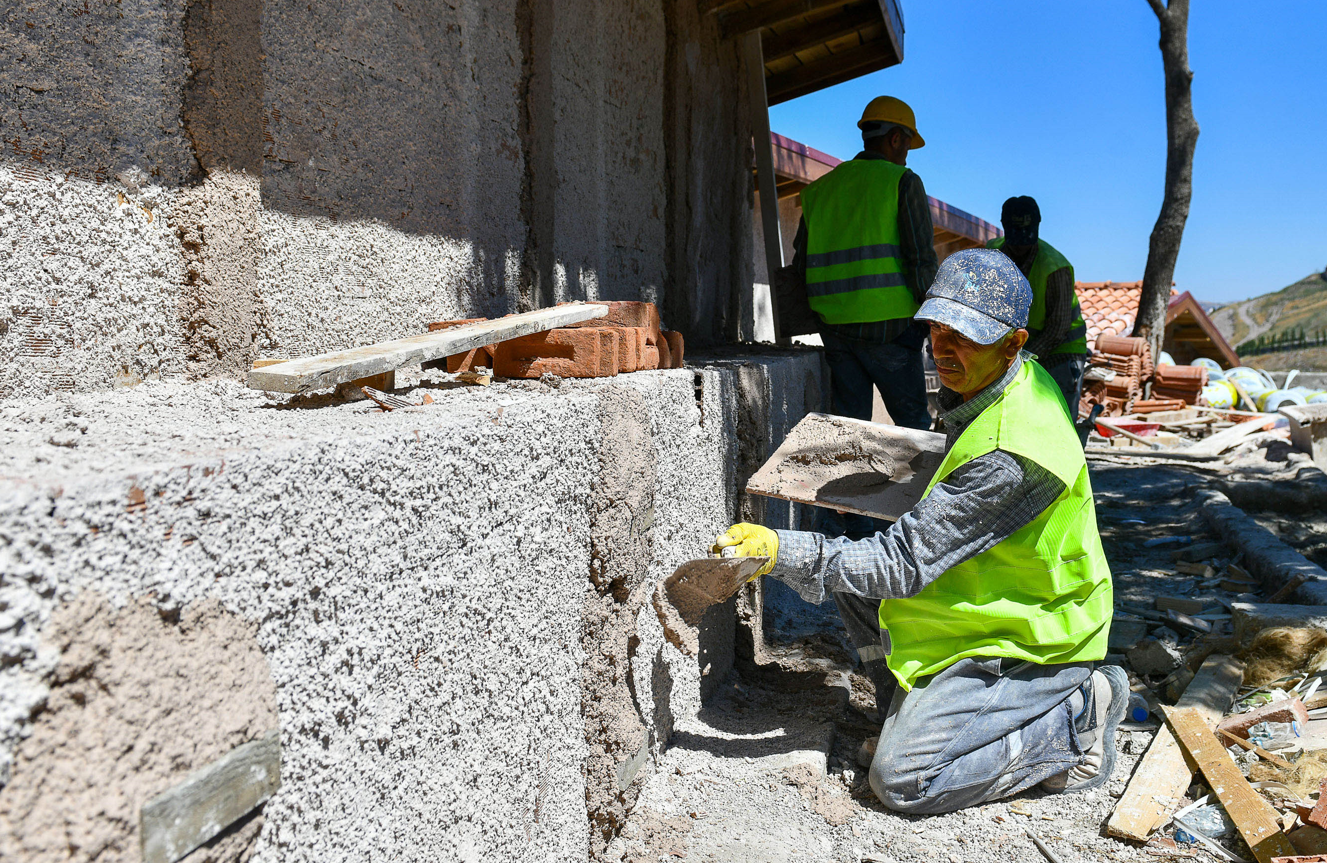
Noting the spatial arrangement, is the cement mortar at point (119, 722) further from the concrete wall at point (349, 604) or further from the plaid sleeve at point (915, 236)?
the plaid sleeve at point (915, 236)

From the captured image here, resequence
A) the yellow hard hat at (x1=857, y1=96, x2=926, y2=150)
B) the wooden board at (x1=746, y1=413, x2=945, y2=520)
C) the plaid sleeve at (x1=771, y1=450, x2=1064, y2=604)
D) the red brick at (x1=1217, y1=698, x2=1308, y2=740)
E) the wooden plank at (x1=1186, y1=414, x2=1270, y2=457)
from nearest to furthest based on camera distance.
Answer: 1. the plaid sleeve at (x1=771, y1=450, x2=1064, y2=604)
2. the wooden board at (x1=746, y1=413, x2=945, y2=520)
3. the red brick at (x1=1217, y1=698, x2=1308, y2=740)
4. the yellow hard hat at (x1=857, y1=96, x2=926, y2=150)
5. the wooden plank at (x1=1186, y1=414, x2=1270, y2=457)

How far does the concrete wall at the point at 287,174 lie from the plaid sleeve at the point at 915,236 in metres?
1.40

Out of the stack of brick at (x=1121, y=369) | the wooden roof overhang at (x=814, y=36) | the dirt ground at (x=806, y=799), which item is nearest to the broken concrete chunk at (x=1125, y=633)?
the dirt ground at (x=806, y=799)

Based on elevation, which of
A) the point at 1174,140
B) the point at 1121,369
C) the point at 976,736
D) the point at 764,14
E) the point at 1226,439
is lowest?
the point at 976,736

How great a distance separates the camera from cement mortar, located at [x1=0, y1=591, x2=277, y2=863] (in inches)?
32.3

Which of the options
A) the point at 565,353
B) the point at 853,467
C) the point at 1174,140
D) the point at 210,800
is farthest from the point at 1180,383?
the point at 210,800

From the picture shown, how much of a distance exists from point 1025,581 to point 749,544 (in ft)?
2.81

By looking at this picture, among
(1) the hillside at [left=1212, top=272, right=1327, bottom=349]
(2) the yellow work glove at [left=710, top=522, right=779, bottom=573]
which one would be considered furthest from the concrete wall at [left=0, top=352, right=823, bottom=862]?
(1) the hillside at [left=1212, top=272, right=1327, bottom=349]

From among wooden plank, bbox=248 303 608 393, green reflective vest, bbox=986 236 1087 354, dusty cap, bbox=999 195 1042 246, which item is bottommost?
wooden plank, bbox=248 303 608 393

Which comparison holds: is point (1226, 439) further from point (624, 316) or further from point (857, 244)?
point (624, 316)

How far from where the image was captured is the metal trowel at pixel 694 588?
2217 mm

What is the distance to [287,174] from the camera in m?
2.18

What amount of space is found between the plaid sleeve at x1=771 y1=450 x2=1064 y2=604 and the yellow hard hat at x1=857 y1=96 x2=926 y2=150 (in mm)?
2844

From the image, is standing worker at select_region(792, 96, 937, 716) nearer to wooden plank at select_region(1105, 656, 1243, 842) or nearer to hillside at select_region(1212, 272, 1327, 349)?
wooden plank at select_region(1105, 656, 1243, 842)
